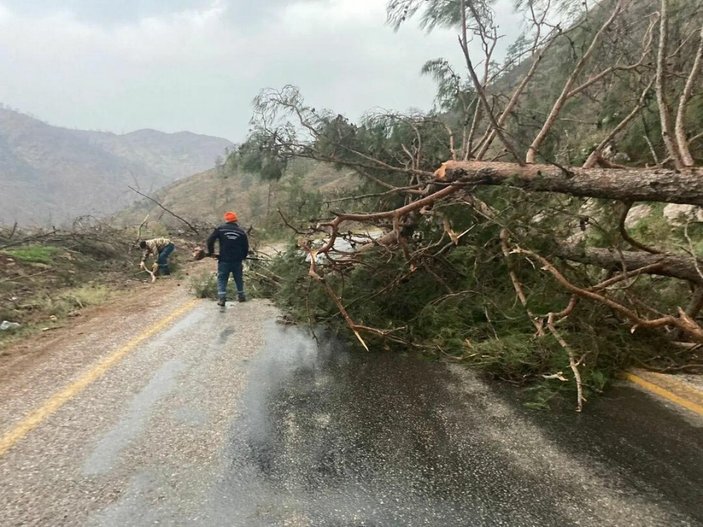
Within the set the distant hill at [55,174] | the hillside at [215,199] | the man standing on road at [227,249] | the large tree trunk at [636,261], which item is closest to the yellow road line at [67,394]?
the man standing on road at [227,249]

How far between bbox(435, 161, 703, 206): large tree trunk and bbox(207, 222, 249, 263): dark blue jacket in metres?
4.21

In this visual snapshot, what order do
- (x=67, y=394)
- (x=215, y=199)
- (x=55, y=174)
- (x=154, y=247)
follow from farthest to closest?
(x=55, y=174)
(x=215, y=199)
(x=154, y=247)
(x=67, y=394)

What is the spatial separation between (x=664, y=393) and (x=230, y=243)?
650 centimetres

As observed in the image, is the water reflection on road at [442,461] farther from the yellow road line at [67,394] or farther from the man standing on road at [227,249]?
the man standing on road at [227,249]

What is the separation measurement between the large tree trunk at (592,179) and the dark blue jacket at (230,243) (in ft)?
Answer: 13.8

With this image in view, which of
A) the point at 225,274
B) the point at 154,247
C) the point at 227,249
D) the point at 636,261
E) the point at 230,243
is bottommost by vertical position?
the point at 154,247

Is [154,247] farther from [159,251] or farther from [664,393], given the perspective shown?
[664,393]

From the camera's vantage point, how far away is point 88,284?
386 inches

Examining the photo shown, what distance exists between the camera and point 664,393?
428 cm

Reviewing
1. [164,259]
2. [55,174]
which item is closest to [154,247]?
[164,259]

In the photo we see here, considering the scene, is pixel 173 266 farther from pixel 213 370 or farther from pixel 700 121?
pixel 700 121

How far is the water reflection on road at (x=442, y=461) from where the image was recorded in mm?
2668

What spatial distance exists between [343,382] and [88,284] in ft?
24.3

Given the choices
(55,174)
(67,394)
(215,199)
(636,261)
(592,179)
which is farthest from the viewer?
(55,174)
